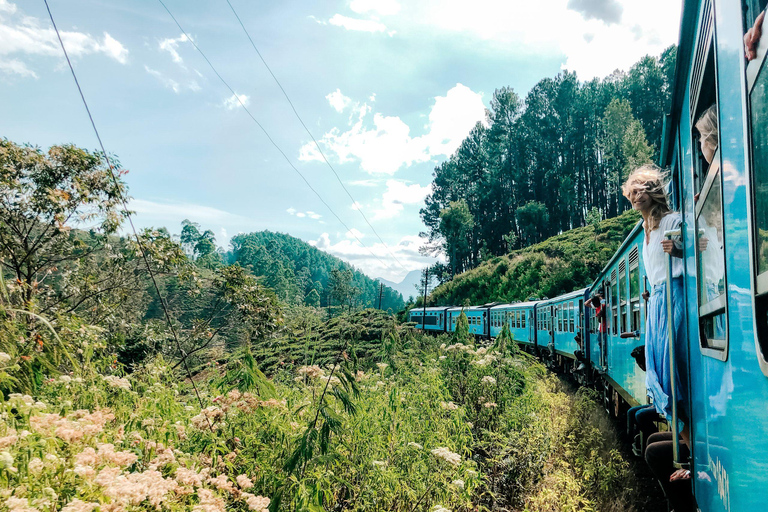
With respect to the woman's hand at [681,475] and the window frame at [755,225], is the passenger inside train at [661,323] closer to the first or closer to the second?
the woman's hand at [681,475]

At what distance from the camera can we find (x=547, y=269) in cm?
3547

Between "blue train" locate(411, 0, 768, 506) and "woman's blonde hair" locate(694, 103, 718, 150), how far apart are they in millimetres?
92

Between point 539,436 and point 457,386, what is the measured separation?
1.39m

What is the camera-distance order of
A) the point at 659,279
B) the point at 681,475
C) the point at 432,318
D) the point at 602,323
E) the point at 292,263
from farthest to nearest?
the point at 292,263, the point at 432,318, the point at 602,323, the point at 659,279, the point at 681,475

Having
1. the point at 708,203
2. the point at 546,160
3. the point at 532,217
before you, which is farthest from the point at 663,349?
the point at 546,160

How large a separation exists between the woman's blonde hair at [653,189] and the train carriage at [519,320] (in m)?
14.3

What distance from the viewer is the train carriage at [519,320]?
60.8 feet

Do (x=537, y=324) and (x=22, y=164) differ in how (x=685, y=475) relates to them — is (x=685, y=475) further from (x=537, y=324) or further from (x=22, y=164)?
(x=537, y=324)

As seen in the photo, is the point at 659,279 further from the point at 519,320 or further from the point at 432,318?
the point at 432,318

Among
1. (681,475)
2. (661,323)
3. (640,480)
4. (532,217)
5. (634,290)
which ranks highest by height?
(532,217)

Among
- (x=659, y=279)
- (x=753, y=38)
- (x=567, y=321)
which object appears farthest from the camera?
(x=567, y=321)

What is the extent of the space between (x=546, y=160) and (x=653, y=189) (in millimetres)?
55521

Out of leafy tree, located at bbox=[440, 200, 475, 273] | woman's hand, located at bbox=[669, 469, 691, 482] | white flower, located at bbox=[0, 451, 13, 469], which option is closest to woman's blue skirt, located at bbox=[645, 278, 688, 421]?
woman's hand, located at bbox=[669, 469, 691, 482]

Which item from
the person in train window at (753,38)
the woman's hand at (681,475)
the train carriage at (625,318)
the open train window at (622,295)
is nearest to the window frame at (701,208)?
the person in train window at (753,38)
